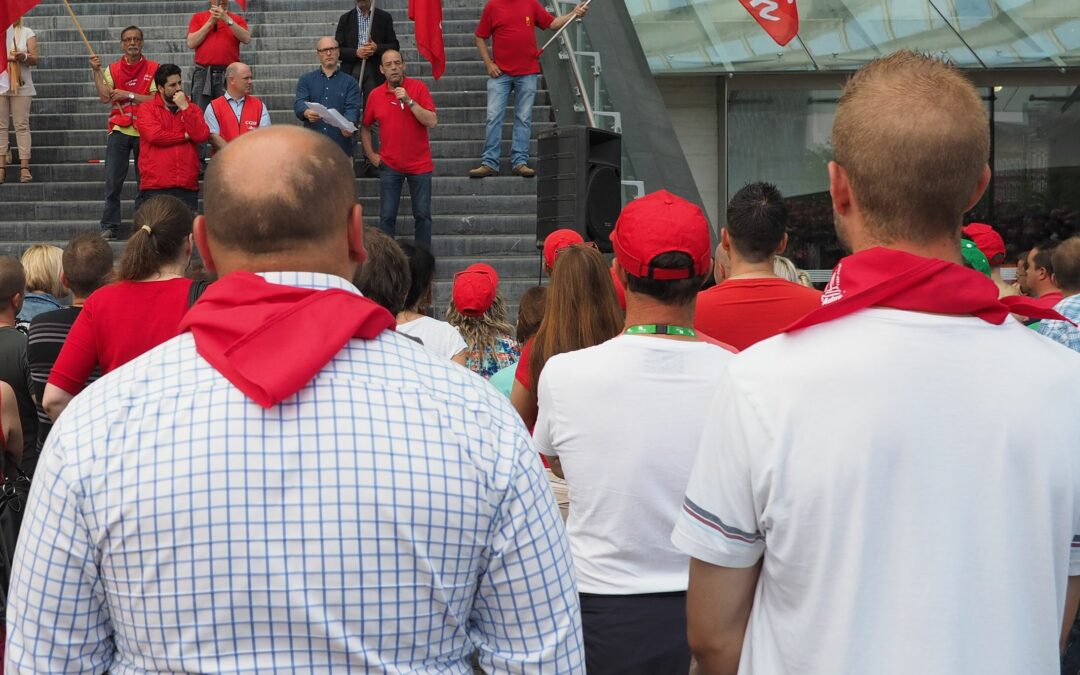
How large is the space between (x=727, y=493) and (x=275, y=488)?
689mm

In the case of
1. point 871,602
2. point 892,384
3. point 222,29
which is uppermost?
point 222,29

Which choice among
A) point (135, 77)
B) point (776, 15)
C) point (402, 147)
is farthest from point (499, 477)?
point (135, 77)

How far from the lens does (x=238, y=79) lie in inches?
439

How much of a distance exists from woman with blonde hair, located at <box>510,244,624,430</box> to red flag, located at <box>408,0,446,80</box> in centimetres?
888

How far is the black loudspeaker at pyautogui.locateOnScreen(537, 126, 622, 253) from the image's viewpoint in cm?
879

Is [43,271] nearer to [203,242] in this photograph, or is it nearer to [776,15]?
[203,242]

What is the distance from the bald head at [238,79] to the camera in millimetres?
11109

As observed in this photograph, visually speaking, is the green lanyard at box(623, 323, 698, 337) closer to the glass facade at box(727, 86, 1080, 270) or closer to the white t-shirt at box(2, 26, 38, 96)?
the white t-shirt at box(2, 26, 38, 96)

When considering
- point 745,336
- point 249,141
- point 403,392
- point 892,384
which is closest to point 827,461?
point 892,384

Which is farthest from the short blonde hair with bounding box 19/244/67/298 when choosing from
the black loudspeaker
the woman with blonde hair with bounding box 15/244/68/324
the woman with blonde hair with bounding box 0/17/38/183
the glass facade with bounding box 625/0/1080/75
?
the glass facade with bounding box 625/0/1080/75

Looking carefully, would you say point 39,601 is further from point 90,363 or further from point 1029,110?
point 1029,110

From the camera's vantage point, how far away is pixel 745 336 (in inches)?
162

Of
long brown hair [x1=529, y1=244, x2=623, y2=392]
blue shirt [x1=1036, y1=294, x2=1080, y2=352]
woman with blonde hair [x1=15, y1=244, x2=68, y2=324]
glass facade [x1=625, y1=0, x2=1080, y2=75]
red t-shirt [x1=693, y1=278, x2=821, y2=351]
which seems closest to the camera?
long brown hair [x1=529, y1=244, x2=623, y2=392]

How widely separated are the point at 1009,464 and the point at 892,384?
213mm
